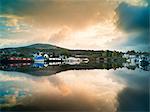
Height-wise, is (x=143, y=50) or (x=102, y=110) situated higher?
(x=143, y=50)

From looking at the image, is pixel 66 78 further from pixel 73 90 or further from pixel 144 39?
pixel 144 39

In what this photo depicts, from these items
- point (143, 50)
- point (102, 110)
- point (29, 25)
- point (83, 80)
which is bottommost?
point (102, 110)

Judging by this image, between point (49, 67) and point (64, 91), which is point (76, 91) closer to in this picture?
point (64, 91)

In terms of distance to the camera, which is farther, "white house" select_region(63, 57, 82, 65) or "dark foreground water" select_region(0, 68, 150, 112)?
"white house" select_region(63, 57, 82, 65)

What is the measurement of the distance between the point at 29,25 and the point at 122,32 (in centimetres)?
73

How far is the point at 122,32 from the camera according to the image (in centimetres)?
287

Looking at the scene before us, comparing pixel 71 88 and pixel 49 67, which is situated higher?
pixel 49 67

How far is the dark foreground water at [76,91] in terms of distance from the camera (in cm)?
264

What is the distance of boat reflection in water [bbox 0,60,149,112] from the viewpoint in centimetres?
265

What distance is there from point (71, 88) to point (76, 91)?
46 millimetres

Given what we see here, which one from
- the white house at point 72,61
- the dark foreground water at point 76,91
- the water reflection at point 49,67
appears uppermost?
the white house at point 72,61

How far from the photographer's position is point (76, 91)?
2.71m

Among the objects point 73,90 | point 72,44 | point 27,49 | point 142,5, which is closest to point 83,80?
point 73,90

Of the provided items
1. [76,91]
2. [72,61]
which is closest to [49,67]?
[72,61]
